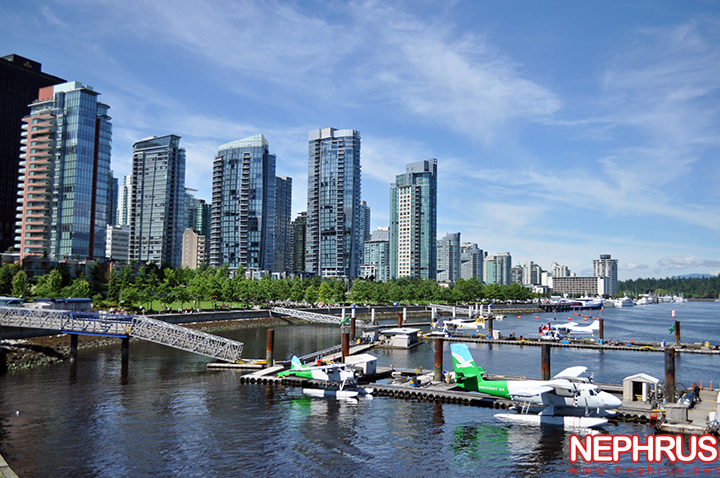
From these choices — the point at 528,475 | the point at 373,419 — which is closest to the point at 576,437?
the point at 528,475

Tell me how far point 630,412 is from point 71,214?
519 feet

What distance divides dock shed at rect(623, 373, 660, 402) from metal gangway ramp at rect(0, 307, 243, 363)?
1846 inches

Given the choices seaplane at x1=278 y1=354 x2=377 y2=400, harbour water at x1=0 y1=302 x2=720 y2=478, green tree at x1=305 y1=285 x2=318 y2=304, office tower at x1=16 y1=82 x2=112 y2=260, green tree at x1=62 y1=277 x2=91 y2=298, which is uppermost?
office tower at x1=16 y1=82 x2=112 y2=260

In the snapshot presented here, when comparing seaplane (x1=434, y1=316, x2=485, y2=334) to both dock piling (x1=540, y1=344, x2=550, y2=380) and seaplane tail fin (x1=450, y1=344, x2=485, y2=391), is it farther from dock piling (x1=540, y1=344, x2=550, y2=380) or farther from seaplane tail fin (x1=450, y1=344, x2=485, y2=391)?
seaplane tail fin (x1=450, y1=344, x2=485, y2=391)

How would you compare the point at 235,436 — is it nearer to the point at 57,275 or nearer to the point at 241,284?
the point at 57,275

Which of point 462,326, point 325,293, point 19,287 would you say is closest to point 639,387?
point 462,326

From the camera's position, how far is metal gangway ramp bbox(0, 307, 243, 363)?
2872 inches

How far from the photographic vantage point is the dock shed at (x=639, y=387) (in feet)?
174

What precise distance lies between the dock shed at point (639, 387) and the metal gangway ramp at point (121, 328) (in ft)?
154

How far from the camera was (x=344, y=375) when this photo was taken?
197 feet

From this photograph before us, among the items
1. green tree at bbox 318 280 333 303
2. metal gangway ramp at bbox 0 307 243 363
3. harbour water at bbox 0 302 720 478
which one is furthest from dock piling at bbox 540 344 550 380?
green tree at bbox 318 280 333 303

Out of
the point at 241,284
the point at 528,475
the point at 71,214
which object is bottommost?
the point at 528,475

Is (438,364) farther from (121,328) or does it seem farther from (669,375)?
(121,328)

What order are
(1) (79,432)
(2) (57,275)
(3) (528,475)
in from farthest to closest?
(2) (57,275) < (1) (79,432) < (3) (528,475)
